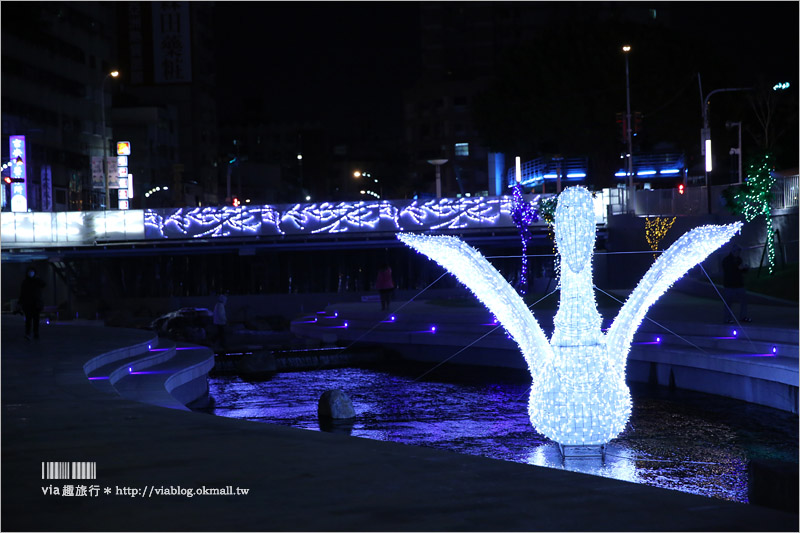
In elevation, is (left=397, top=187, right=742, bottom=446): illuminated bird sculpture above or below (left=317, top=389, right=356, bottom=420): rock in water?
above

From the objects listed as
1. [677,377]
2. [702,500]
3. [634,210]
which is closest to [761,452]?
[677,377]

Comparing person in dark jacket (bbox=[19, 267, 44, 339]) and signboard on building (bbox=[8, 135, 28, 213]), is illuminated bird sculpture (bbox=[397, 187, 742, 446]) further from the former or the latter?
signboard on building (bbox=[8, 135, 28, 213])

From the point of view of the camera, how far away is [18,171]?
47.7 m

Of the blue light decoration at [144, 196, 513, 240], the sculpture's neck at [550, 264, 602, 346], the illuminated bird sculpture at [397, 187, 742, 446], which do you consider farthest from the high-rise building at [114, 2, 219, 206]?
the sculpture's neck at [550, 264, 602, 346]

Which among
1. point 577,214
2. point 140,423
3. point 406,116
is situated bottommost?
point 140,423

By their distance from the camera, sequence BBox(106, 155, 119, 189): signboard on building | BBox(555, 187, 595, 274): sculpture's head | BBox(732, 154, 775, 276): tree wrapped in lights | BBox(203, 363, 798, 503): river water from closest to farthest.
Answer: BBox(555, 187, 595, 274): sculpture's head < BBox(203, 363, 798, 503): river water < BBox(732, 154, 775, 276): tree wrapped in lights < BBox(106, 155, 119, 189): signboard on building

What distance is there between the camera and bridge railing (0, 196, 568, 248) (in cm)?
4194

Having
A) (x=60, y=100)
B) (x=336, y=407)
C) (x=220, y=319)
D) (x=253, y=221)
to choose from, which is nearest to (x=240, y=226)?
(x=253, y=221)

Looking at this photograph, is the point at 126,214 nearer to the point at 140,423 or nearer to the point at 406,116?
the point at 140,423

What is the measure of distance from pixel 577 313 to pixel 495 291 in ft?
3.12

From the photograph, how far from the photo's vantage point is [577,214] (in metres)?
10.3

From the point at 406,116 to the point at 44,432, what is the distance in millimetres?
98071

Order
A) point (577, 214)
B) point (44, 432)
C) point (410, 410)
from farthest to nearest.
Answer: point (410, 410), point (577, 214), point (44, 432)

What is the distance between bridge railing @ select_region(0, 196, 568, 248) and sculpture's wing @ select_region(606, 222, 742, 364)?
3033cm
